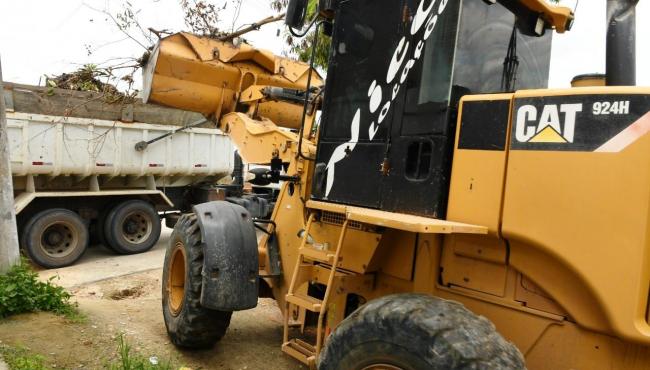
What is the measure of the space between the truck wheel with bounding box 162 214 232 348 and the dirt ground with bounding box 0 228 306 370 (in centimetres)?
17

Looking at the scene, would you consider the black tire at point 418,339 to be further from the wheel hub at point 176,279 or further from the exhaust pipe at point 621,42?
the wheel hub at point 176,279

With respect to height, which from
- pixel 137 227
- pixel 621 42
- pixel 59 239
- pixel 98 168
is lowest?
pixel 59 239

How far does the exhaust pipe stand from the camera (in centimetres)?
256

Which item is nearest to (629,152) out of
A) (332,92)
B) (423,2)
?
(423,2)

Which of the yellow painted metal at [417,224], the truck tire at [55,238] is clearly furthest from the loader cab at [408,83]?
the truck tire at [55,238]

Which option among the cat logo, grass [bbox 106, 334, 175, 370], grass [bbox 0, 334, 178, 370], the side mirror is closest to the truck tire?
grass [bbox 0, 334, 178, 370]

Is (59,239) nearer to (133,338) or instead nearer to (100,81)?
(100,81)

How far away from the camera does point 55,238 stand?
27.3 ft

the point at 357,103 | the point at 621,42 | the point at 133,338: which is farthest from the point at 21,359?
the point at 621,42

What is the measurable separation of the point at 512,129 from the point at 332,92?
1.37 metres

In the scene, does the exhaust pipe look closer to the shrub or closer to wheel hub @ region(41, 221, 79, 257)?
the shrub

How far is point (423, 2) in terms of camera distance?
9.19 ft

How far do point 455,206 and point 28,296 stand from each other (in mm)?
4069

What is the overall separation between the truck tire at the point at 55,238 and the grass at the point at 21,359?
4613 millimetres
